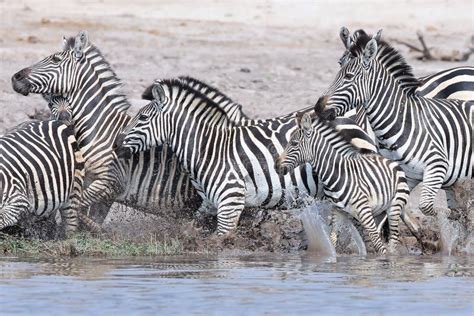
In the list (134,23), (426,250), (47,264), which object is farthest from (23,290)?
(134,23)

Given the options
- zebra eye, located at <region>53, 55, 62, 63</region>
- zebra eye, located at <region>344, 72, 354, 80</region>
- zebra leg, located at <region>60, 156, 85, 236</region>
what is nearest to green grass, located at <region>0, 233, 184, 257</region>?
zebra leg, located at <region>60, 156, 85, 236</region>

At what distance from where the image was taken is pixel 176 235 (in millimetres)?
11891

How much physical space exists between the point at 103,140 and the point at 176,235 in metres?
1.21

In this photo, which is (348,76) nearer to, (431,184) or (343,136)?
(343,136)

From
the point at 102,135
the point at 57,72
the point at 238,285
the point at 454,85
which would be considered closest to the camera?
the point at 238,285

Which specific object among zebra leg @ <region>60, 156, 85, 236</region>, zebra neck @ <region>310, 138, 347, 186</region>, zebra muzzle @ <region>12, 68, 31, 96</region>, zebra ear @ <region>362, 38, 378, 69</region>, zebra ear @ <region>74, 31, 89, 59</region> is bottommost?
zebra leg @ <region>60, 156, 85, 236</region>

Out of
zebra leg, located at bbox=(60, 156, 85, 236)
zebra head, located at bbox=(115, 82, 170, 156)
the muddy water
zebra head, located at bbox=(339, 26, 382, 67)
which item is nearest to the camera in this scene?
the muddy water

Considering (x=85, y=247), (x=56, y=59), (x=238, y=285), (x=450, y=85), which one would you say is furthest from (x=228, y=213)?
(x=450, y=85)

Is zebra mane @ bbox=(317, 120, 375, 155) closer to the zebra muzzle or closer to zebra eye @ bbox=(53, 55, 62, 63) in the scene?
zebra eye @ bbox=(53, 55, 62, 63)

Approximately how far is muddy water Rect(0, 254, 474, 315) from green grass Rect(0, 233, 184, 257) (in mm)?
252

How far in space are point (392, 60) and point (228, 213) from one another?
2113 mm

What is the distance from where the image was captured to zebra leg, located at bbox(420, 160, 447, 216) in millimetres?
11977

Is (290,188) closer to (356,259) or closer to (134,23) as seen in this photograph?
(356,259)

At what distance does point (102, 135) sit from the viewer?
12414mm
